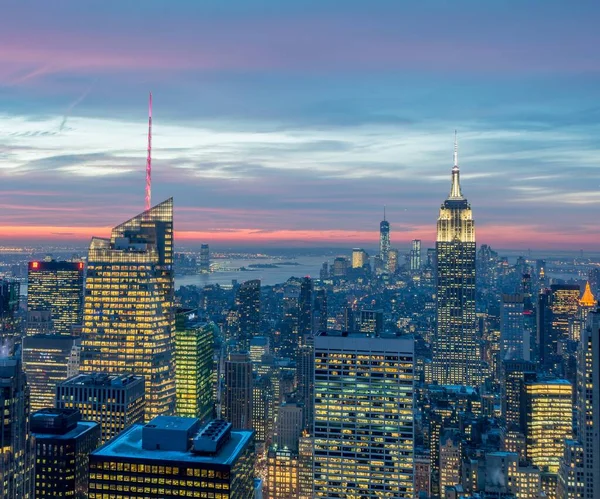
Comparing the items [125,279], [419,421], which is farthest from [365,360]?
[419,421]

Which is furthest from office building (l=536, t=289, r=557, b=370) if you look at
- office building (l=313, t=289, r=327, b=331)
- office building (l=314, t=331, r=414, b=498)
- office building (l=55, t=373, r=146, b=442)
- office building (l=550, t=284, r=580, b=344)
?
office building (l=55, t=373, r=146, b=442)

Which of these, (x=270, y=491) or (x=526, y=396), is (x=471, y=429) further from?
(x=270, y=491)

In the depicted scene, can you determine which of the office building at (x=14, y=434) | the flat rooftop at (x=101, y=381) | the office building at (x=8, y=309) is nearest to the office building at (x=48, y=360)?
the office building at (x=8, y=309)

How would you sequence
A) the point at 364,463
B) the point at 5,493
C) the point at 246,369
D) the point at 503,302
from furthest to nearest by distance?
the point at 503,302 → the point at 246,369 → the point at 364,463 → the point at 5,493

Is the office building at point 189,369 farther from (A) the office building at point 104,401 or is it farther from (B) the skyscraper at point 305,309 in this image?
(B) the skyscraper at point 305,309

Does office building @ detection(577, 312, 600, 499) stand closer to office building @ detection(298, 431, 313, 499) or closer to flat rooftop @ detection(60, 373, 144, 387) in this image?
office building @ detection(298, 431, 313, 499)

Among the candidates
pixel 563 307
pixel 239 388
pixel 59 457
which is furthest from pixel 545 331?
pixel 59 457

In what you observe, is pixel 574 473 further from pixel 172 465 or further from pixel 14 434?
pixel 14 434
